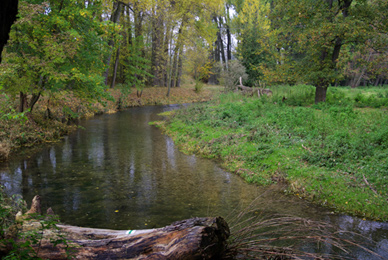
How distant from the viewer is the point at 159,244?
3305 millimetres

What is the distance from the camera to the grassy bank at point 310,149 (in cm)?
689

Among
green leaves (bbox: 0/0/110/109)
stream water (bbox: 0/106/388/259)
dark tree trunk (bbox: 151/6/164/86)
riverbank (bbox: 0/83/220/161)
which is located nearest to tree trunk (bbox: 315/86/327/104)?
stream water (bbox: 0/106/388/259)

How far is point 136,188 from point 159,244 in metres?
4.75

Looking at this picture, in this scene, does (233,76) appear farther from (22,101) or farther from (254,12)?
(22,101)

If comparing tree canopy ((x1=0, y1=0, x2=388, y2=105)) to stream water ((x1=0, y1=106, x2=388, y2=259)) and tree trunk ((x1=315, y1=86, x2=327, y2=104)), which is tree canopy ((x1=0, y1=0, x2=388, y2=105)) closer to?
tree trunk ((x1=315, y1=86, x2=327, y2=104))

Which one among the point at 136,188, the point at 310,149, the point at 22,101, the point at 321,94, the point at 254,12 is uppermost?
the point at 254,12

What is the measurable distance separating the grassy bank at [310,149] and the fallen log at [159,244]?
14.8 feet

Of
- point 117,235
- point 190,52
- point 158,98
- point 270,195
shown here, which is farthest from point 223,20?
point 117,235

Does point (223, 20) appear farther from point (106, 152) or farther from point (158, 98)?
point (106, 152)

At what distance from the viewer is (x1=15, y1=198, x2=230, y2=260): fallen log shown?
10.3ft

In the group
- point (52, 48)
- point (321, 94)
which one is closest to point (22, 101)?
point (52, 48)

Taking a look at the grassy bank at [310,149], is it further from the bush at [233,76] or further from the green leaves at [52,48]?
the bush at [233,76]

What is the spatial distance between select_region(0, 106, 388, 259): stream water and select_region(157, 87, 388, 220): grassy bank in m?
0.49

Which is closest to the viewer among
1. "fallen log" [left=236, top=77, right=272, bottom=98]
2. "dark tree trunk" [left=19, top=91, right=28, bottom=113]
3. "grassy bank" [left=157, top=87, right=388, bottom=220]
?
"grassy bank" [left=157, top=87, right=388, bottom=220]
